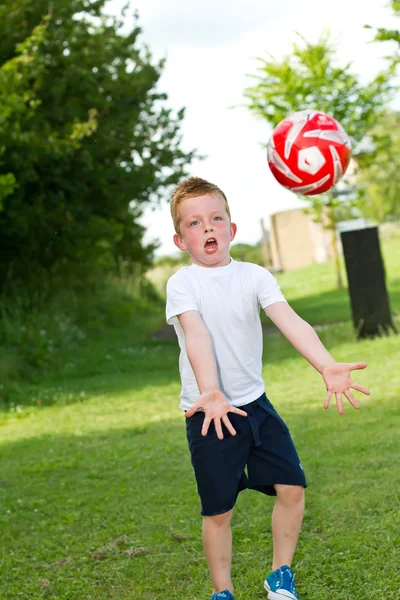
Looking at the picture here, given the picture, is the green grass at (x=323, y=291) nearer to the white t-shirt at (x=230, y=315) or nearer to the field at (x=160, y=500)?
the field at (x=160, y=500)

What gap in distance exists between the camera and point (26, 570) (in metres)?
4.63

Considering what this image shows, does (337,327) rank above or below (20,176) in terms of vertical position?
below

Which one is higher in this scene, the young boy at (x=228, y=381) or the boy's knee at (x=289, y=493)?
the young boy at (x=228, y=381)

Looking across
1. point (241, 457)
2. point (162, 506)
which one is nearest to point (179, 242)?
point (241, 457)

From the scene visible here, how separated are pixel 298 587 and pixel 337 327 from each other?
34.8 ft

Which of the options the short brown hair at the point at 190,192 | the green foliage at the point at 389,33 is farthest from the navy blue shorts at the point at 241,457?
A: the green foliage at the point at 389,33

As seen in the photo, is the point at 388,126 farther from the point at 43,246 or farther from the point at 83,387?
the point at 83,387

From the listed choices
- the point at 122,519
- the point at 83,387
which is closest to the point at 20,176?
the point at 83,387

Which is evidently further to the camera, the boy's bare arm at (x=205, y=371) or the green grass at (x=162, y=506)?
the green grass at (x=162, y=506)

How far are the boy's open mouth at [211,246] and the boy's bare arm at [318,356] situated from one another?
33 cm

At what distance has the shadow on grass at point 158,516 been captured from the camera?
4.29 meters

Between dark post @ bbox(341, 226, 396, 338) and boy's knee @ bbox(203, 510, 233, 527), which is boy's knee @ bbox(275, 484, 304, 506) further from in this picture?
dark post @ bbox(341, 226, 396, 338)

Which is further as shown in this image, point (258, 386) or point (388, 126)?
point (388, 126)

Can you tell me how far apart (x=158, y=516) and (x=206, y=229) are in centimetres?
228
